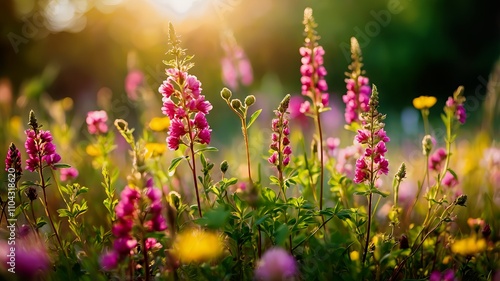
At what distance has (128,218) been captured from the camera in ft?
4.84

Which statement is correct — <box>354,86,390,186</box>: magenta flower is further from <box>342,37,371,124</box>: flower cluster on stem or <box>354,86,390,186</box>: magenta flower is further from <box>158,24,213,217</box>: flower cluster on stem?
<box>158,24,213,217</box>: flower cluster on stem

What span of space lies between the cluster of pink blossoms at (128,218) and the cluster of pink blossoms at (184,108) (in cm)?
33

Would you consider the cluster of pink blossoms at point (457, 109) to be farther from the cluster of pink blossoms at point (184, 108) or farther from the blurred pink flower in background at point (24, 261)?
the blurred pink flower in background at point (24, 261)

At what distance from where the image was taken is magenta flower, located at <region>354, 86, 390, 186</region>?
1798 mm

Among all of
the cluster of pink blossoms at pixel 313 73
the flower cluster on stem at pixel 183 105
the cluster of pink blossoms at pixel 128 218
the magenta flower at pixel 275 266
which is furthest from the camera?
the cluster of pink blossoms at pixel 313 73

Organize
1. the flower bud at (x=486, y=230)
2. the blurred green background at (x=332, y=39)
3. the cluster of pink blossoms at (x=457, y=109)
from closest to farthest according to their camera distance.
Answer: the flower bud at (x=486, y=230) → the cluster of pink blossoms at (x=457, y=109) → the blurred green background at (x=332, y=39)

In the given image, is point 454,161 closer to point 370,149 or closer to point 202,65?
point 370,149

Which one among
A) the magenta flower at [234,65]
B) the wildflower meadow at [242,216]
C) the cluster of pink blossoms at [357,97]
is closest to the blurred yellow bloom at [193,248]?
the wildflower meadow at [242,216]

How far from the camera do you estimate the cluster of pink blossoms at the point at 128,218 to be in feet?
4.75

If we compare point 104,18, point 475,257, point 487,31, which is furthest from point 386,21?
point 475,257

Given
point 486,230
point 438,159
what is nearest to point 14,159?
point 486,230

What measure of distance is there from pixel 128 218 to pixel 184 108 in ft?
1.57

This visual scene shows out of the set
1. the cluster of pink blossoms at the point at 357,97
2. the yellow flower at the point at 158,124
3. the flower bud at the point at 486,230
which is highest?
the yellow flower at the point at 158,124

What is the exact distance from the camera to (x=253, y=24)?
8766 mm
